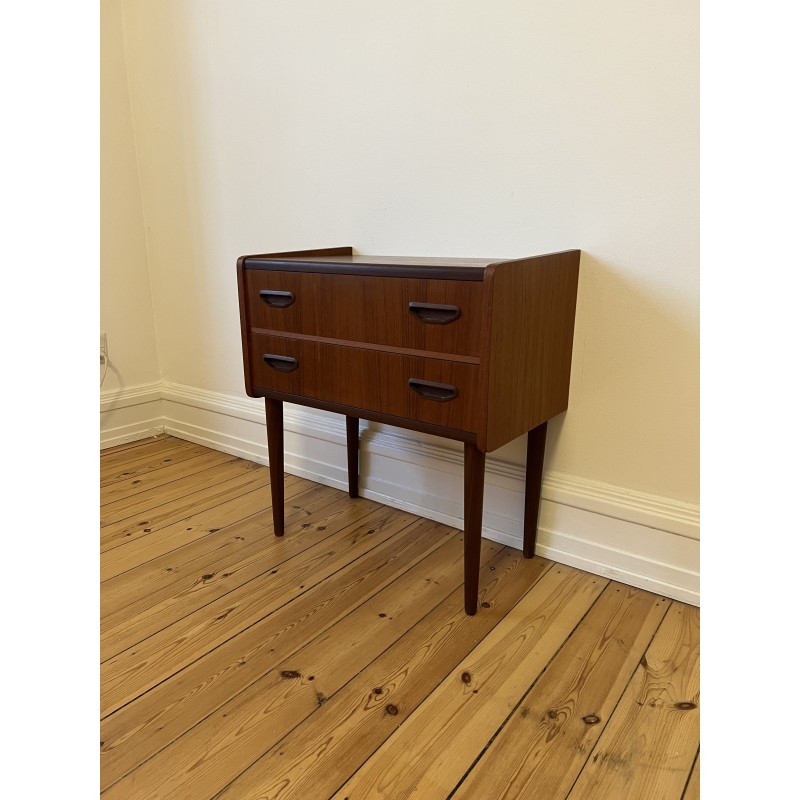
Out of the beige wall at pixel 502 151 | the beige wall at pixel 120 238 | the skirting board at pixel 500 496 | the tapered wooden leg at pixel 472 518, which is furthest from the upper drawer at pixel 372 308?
the beige wall at pixel 120 238

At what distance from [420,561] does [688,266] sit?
3.20ft

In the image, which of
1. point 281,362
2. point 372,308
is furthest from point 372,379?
point 281,362

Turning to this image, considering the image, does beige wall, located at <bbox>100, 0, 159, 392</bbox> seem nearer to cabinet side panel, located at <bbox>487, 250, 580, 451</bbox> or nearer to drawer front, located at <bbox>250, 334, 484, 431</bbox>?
drawer front, located at <bbox>250, 334, 484, 431</bbox>

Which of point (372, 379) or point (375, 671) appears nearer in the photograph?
point (375, 671)

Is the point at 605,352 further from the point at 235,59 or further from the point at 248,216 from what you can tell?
the point at 235,59

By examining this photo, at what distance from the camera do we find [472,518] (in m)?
1.48

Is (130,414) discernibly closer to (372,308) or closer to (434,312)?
(372,308)

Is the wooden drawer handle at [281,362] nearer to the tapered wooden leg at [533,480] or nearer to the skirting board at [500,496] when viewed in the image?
the skirting board at [500,496]

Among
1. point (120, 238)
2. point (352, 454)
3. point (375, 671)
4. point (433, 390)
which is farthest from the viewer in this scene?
point (120, 238)

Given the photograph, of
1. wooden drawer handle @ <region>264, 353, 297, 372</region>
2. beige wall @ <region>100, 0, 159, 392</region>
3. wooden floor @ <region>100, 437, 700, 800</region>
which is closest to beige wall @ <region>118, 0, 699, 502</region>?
beige wall @ <region>100, 0, 159, 392</region>

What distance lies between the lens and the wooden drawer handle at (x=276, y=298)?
5.37 feet

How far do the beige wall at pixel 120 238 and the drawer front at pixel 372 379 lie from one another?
3.74 ft

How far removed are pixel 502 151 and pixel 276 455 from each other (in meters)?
1.01
